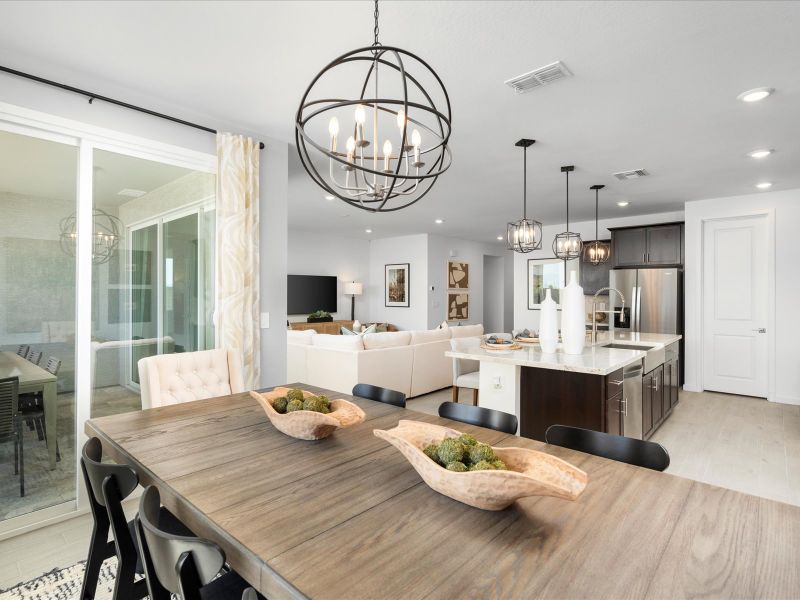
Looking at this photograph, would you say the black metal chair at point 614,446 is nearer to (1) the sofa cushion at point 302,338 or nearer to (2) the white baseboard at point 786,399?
(1) the sofa cushion at point 302,338

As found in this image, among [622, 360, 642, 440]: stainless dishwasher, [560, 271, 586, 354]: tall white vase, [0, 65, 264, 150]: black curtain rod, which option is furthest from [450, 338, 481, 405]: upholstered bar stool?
[0, 65, 264, 150]: black curtain rod

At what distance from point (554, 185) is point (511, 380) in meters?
2.84

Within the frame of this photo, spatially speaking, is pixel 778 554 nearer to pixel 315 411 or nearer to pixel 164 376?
pixel 315 411

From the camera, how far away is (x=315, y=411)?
1.60 metres

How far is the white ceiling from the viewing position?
6.47ft

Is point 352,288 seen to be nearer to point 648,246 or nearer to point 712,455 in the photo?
point 648,246

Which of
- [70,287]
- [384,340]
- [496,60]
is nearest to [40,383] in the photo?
[70,287]

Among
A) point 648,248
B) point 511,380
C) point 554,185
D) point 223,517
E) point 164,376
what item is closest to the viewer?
point 223,517

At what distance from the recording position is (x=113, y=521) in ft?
4.26

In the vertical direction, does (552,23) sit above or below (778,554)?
above

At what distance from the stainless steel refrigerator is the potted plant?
509cm

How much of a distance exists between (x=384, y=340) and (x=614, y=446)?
3.53m

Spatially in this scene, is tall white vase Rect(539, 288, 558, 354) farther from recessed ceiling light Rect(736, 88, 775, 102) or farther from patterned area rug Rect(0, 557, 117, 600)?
patterned area rug Rect(0, 557, 117, 600)

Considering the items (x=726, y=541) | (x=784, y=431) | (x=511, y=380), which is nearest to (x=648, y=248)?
(x=784, y=431)
